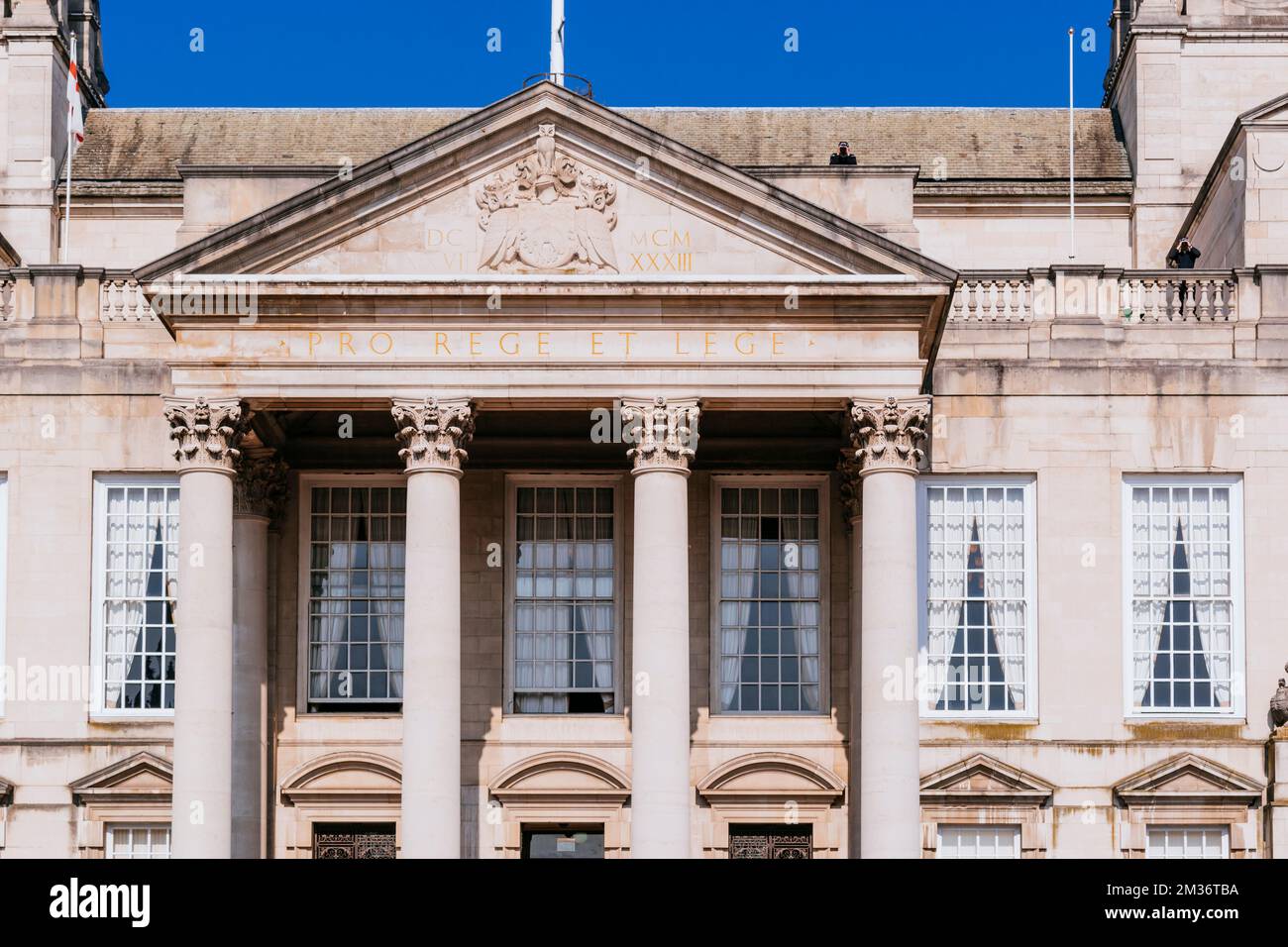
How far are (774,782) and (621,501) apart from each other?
17.1 ft

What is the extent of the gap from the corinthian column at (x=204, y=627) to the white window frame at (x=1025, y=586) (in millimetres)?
11106

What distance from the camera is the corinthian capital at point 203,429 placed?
3875 cm

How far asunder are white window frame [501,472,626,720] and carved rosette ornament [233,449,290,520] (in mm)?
3694

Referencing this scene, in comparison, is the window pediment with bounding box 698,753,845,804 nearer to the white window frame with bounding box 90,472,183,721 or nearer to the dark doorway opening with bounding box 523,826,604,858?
the dark doorway opening with bounding box 523,826,604,858

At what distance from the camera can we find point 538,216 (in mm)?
39125

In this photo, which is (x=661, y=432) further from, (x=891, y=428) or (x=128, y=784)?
(x=128, y=784)

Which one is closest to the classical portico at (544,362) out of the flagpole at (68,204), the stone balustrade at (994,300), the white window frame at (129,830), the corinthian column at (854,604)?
the corinthian column at (854,604)

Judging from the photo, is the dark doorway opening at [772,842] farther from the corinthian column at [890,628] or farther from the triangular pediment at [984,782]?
the corinthian column at [890,628]

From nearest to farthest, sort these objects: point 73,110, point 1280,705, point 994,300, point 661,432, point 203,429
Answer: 1. point 203,429
2. point 661,432
3. point 1280,705
4. point 994,300
5. point 73,110

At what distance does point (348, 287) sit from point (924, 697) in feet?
37.6

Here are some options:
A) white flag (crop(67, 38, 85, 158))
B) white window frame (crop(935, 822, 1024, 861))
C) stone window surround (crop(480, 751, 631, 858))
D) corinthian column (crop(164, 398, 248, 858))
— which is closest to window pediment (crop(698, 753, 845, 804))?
stone window surround (crop(480, 751, 631, 858))

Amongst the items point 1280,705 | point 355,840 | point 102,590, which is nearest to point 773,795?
point 355,840

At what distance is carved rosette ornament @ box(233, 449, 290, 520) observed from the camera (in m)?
41.6
